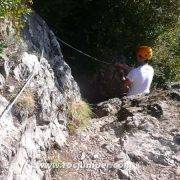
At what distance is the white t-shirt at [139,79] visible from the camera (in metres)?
10.7

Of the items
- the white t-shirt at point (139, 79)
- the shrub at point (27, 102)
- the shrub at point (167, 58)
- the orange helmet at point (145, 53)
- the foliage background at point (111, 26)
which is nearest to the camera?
the shrub at point (27, 102)

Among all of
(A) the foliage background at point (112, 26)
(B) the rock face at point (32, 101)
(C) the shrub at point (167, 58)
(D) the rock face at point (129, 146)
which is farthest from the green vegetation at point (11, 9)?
(C) the shrub at point (167, 58)

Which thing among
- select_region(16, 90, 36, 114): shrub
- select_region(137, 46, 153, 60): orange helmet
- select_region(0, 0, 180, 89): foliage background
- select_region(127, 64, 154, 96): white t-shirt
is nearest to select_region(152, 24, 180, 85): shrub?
select_region(0, 0, 180, 89): foliage background

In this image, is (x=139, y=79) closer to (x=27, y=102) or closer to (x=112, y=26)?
(x=112, y=26)

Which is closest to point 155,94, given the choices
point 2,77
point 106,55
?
point 106,55

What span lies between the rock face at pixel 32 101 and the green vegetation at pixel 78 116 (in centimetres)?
15

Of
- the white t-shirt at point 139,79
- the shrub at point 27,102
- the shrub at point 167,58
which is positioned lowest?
the shrub at point 27,102

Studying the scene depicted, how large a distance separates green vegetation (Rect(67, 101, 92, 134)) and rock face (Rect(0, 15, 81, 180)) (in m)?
0.15

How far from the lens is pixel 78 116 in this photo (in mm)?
8594

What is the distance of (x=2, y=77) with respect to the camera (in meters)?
7.03

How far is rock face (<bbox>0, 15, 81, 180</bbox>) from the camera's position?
20.4 feet

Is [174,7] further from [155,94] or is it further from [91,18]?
[155,94]

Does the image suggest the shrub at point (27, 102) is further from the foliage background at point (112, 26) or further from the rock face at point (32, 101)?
the foliage background at point (112, 26)

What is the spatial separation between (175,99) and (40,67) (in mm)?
3056
